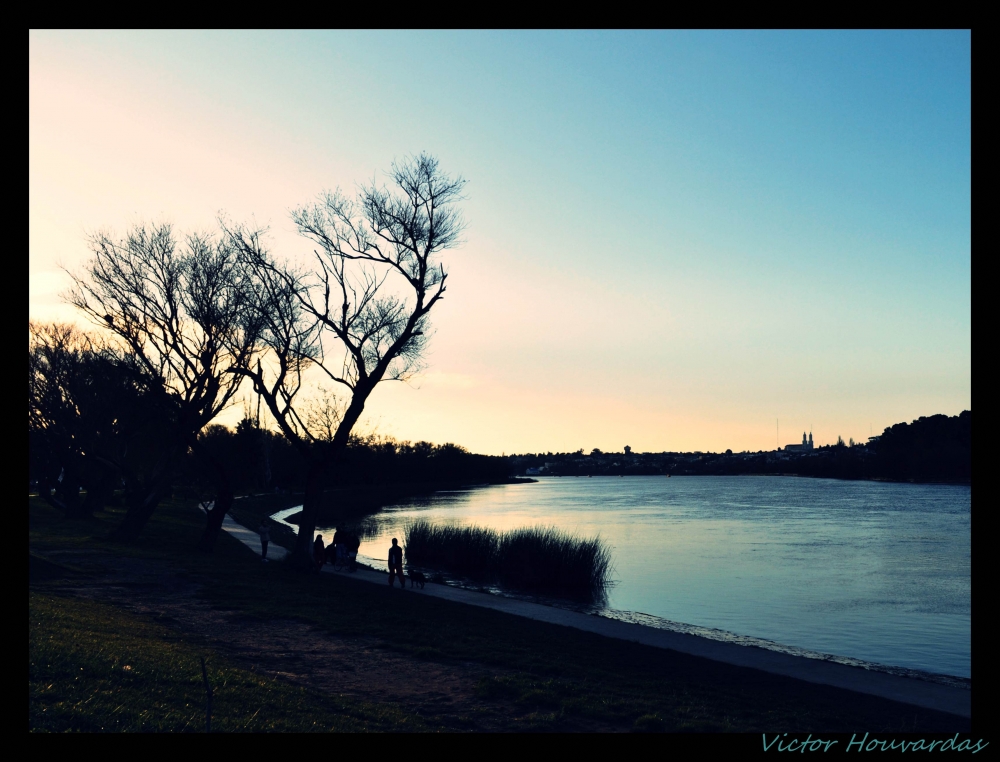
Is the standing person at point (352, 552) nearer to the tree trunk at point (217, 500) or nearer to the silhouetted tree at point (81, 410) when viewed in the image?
the tree trunk at point (217, 500)

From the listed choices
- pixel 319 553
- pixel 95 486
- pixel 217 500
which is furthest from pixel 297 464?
pixel 319 553

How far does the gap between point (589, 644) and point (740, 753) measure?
446 inches

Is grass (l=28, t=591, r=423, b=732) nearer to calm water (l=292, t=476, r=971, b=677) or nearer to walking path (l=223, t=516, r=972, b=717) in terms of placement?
walking path (l=223, t=516, r=972, b=717)

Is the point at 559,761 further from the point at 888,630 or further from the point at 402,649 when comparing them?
the point at 888,630

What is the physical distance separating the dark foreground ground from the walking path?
2.60 ft

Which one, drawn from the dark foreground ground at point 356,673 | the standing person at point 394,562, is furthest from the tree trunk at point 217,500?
the standing person at point 394,562

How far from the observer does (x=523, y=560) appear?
3200cm

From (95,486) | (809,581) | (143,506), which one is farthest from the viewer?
(95,486)

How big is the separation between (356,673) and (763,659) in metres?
9.43

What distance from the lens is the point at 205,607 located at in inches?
736

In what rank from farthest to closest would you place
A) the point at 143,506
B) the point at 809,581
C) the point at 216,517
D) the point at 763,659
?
the point at 809,581 → the point at 143,506 → the point at 216,517 → the point at 763,659

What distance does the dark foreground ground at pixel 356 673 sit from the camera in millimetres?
9164

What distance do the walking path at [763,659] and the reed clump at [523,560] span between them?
19.4 feet

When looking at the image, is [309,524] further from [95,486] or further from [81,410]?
[95,486]
